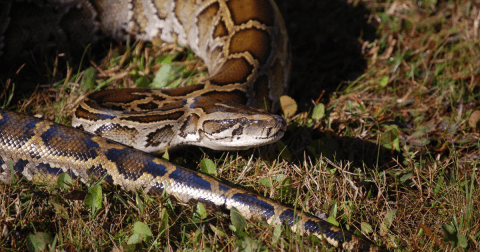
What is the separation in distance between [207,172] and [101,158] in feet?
3.63

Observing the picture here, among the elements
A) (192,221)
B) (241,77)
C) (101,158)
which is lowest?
(192,221)

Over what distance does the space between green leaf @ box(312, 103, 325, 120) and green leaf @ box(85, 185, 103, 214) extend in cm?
283

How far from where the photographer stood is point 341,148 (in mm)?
4969

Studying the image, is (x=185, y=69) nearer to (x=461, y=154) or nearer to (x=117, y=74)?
(x=117, y=74)

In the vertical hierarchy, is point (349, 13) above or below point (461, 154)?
above

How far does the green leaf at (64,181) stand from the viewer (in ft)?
13.0

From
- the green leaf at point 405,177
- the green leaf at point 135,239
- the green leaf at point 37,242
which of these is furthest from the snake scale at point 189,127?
the green leaf at point 405,177

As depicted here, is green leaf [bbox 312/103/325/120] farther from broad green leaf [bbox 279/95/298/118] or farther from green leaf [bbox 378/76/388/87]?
green leaf [bbox 378/76/388/87]

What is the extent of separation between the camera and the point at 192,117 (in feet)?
14.9

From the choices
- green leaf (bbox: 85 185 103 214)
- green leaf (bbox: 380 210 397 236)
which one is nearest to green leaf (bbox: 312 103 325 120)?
green leaf (bbox: 380 210 397 236)

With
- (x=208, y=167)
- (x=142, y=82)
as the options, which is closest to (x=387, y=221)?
(x=208, y=167)

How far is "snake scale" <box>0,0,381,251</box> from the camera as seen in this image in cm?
388

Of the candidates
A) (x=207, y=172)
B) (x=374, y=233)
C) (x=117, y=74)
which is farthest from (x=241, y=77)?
(x=374, y=233)

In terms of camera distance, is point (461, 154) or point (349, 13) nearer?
point (461, 154)
